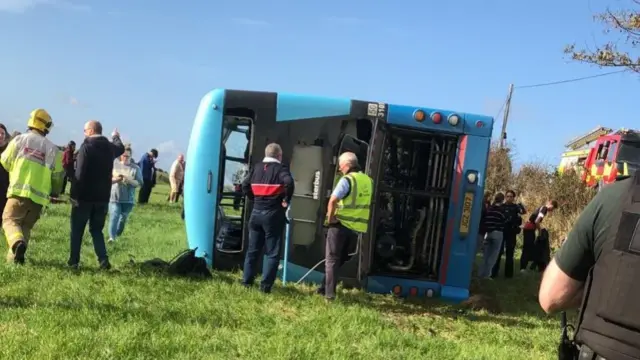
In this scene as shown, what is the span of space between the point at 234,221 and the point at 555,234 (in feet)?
34.7

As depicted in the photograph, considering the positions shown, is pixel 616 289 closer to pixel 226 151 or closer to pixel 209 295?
pixel 209 295

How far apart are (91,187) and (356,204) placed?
312 centimetres

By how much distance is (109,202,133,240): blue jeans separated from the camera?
1038 cm

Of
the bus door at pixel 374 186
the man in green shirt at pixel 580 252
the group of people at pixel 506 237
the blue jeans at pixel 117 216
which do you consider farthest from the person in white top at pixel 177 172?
the man in green shirt at pixel 580 252

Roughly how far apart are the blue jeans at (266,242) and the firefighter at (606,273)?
185 inches

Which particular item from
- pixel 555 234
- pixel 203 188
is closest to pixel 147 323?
pixel 203 188

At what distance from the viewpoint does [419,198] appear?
26.7 ft

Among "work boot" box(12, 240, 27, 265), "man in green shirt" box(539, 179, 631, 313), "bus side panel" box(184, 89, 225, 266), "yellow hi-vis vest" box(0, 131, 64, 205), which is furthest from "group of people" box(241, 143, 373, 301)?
"man in green shirt" box(539, 179, 631, 313)

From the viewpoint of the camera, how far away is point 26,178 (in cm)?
729

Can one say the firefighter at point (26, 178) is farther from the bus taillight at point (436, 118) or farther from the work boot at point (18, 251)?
the bus taillight at point (436, 118)

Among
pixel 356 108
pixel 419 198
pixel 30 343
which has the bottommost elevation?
pixel 30 343

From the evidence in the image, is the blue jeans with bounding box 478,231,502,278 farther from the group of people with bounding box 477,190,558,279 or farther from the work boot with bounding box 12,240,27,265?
the work boot with bounding box 12,240,27,265

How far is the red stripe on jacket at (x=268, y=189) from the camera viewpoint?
689 centimetres

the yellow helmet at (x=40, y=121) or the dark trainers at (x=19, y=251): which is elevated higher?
the yellow helmet at (x=40, y=121)
